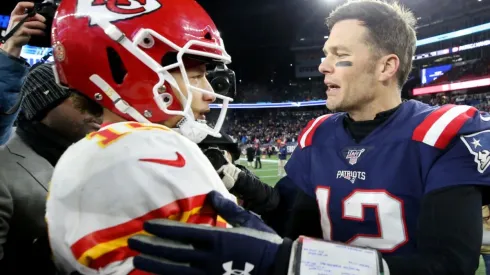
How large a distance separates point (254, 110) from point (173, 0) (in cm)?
3781

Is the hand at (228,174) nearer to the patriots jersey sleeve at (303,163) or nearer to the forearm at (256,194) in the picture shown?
the forearm at (256,194)

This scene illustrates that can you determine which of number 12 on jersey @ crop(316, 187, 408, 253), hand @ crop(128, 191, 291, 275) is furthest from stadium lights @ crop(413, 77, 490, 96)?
hand @ crop(128, 191, 291, 275)

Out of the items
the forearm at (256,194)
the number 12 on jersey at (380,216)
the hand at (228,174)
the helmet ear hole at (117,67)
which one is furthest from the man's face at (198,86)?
the forearm at (256,194)

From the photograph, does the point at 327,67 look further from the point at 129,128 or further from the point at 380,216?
the point at 129,128

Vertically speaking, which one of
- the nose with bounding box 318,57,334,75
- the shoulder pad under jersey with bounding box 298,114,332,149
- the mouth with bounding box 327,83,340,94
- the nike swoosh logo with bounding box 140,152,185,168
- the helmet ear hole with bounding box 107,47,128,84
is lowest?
the shoulder pad under jersey with bounding box 298,114,332,149

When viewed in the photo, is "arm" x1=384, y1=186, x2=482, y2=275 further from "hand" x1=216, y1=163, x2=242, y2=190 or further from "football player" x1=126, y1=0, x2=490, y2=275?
"hand" x1=216, y1=163, x2=242, y2=190

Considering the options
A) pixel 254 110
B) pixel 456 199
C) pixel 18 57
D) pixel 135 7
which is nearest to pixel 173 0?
pixel 135 7

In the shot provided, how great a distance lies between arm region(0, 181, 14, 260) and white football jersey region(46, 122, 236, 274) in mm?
487

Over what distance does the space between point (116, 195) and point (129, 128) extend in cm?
18

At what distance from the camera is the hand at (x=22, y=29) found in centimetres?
165

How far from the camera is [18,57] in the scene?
5.41ft

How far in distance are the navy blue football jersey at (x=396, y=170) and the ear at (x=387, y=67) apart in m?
0.14

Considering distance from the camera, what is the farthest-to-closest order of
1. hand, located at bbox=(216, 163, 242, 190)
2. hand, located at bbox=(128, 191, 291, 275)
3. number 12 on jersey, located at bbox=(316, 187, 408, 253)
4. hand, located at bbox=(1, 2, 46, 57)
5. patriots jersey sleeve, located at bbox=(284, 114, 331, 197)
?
1. hand, located at bbox=(216, 163, 242, 190)
2. patriots jersey sleeve, located at bbox=(284, 114, 331, 197)
3. hand, located at bbox=(1, 2, 46, 57)
4. number 12 on jersey, located at bbox=(316, 187, 408, 253)
5. hand, located at bbox=(128, 191, 291, 275)

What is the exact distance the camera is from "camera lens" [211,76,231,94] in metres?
1.74
